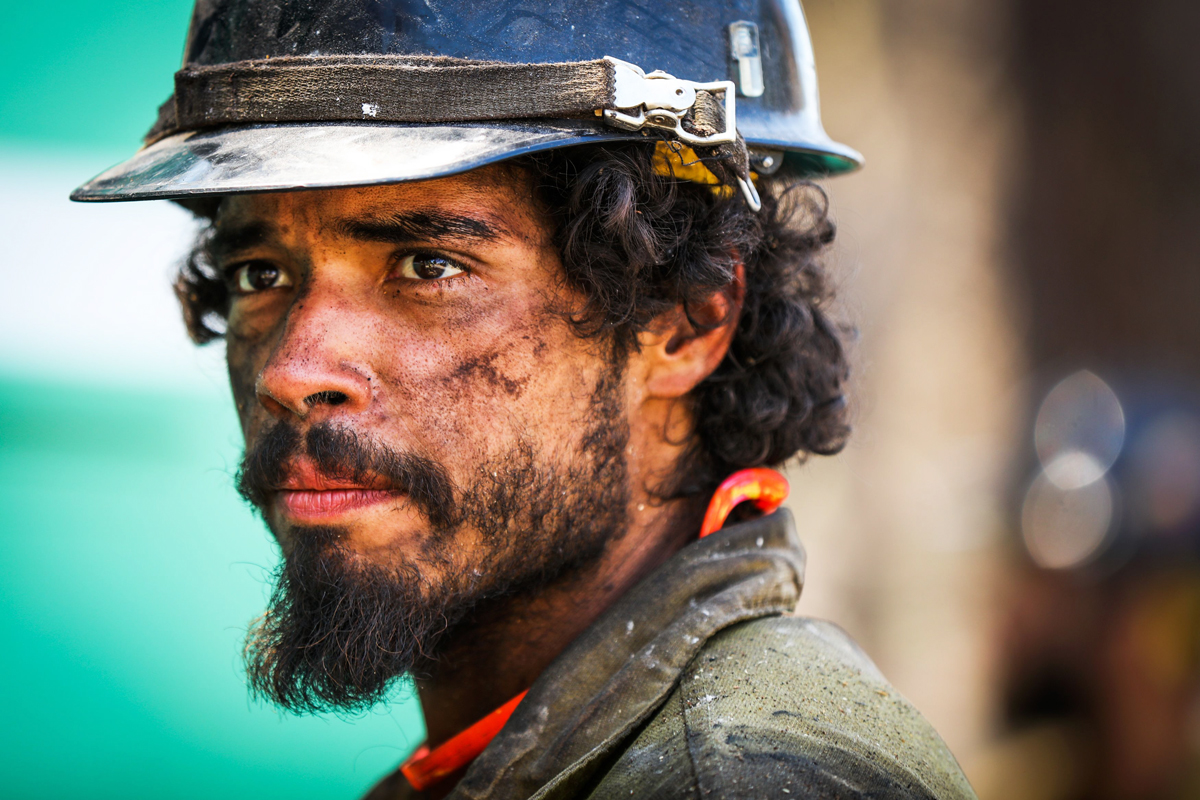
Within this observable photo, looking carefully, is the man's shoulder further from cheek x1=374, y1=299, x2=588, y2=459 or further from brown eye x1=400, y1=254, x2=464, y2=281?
brown eye x1=400, y1=254, x2=464, y2=281

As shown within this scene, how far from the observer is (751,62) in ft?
6.47

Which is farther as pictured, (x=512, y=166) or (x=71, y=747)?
(x=71, y=747)

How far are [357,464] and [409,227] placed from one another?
17.3 inches

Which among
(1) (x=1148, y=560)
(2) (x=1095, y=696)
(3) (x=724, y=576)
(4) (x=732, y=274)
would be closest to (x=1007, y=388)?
(1) (x=1148, y=560)

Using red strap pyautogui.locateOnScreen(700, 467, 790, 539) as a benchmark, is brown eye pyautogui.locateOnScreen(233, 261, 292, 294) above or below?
above

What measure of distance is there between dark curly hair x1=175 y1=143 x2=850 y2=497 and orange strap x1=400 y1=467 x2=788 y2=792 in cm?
15

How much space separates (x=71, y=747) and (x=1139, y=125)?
258 inches

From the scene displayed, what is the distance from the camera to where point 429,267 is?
175 centimetres

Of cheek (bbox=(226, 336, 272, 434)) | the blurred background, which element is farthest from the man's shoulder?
the blurred background

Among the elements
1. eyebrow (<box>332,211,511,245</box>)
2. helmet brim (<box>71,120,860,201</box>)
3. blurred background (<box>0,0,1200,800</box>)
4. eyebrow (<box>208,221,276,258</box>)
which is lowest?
blurred background (<box>0,0,1200,800</box>)

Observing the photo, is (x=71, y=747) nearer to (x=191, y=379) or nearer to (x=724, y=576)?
(x=191, y=379)

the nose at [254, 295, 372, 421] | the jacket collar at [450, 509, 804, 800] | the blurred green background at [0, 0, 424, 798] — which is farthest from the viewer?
the blurred green background at [0, 0, 424, 798]

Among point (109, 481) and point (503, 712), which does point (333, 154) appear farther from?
point (109, 481)

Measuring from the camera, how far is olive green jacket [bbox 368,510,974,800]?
1268 millimetres
